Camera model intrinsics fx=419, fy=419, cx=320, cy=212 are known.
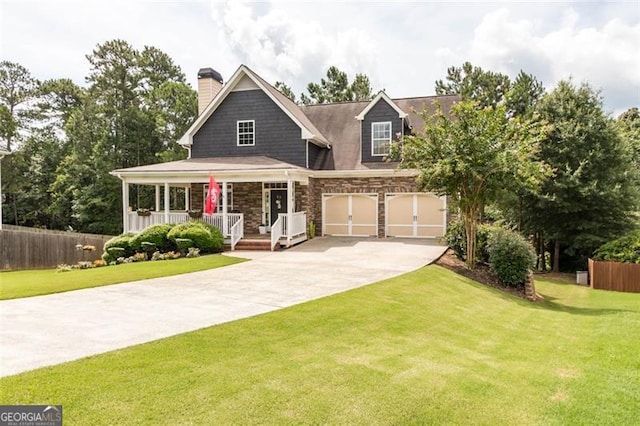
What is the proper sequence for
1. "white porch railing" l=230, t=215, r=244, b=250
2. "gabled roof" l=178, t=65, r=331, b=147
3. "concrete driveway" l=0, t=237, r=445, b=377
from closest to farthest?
"concrete driveway" l=0, t=237, r=445, b=377 → "white porch railing" l=230, t=215, r=244, b=250 → "gabled roof" l=178, t=65, r=331, b=147

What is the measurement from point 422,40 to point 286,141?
7893 mm

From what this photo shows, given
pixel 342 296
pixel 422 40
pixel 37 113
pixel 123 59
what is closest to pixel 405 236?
pixel 422 40

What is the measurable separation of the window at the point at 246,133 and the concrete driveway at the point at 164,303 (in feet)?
25.7

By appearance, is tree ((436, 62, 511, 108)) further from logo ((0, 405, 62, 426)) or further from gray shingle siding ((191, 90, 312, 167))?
logo ((0, 405, 62, 426))

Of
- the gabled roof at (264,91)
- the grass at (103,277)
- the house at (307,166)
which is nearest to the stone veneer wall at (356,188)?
the house at (307,166)

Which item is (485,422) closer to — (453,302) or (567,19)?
(453,302)

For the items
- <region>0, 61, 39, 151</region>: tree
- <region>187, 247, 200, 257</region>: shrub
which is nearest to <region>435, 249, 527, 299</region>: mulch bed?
<region>187, 247, 200, 257</region>: shrub

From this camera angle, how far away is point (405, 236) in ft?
65.2

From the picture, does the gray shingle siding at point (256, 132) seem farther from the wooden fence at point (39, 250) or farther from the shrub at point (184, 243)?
the wooden fence at point (39, 250)

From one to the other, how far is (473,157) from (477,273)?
3724 mm

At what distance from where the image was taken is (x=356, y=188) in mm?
20078

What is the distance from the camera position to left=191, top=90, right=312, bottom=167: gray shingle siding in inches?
774

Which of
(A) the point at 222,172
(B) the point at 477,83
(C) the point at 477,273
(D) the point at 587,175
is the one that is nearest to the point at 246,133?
(A) the point at 222,172

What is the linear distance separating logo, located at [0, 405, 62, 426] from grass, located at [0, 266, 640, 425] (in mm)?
77
